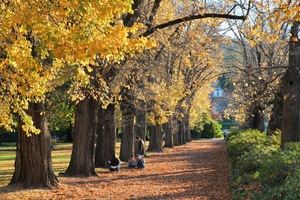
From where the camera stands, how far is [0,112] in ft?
39.5

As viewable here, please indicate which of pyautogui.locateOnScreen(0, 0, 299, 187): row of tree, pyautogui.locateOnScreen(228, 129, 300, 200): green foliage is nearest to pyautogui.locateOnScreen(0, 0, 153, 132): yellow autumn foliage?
pyautogui.locateOnScreen(0, 0, 299, 187): row of tree

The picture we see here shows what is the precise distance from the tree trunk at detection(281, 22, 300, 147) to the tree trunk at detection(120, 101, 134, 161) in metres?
11.0

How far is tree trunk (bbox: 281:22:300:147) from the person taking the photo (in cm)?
1594

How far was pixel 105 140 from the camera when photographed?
22.5 meters

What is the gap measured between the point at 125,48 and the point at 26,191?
274 inches

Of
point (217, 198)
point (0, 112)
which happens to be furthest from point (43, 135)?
point (217, 198)

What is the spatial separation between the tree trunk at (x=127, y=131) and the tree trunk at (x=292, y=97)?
11.0m

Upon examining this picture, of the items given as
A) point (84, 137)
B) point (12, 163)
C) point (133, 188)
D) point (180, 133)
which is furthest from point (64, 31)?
point (180, 133)

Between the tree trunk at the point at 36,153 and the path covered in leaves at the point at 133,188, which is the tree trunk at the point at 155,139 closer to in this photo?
the path covered in leaves at the point at 133,188

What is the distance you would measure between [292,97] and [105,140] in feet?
30.7

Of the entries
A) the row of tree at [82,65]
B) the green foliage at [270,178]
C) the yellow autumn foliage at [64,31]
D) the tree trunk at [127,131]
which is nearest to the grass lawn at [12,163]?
the row of tree at [82,65]

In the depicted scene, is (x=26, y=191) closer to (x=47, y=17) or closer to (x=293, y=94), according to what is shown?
(x=47, y=17)

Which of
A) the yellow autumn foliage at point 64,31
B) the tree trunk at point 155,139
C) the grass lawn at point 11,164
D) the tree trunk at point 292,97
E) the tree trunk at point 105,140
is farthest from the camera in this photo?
the tree trunk at point 155,139

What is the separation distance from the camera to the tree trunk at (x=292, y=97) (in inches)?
627
